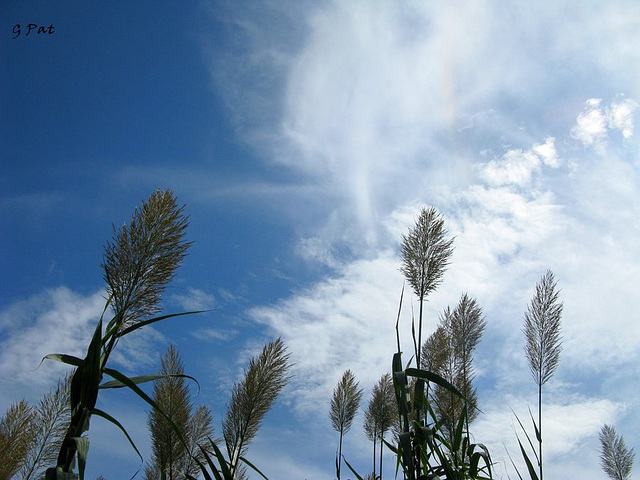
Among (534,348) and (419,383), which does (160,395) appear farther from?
(534,348)

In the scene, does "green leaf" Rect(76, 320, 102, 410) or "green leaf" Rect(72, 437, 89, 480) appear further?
"green leaf" Rect(76, 320, 102, 410)

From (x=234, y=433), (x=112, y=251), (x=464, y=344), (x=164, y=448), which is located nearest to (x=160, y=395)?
(x=164, y=448)

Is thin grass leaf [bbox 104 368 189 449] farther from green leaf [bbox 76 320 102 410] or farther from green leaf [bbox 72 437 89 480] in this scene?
green leaf [bbox 72 437 89 480]

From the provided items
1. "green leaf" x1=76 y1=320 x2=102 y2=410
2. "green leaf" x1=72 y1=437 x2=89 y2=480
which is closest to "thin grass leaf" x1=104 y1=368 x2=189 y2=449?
"green leaf" x1=76 y1=320 x2=102 y2=410

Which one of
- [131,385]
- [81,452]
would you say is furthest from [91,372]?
[81,452]

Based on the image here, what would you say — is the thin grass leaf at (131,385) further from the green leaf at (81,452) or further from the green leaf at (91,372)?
the green leaf at (81,452)

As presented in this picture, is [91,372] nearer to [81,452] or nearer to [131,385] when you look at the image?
[131,385]

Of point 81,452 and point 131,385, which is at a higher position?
point 131,385

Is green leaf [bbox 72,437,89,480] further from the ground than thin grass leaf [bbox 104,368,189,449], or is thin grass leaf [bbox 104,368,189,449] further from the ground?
thin grass leaf [bbox 104,368,189,449]

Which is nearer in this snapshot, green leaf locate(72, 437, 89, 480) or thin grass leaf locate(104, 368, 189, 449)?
green leaf locate(72, 437, 89, 480)

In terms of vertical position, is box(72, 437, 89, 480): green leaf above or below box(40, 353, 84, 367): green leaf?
below

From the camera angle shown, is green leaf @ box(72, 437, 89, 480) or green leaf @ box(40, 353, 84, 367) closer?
green leaf @ box(72, 437, 89, 480)

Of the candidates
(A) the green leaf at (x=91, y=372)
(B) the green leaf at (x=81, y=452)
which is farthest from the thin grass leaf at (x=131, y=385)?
(B) the green leaf at (x=81, y=452)

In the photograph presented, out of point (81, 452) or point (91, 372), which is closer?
point (81, 452)
